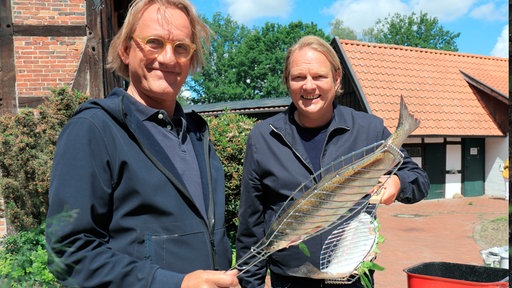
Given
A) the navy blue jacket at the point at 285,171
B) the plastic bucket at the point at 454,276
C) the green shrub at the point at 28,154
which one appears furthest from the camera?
the green shrub at the point at 28,154

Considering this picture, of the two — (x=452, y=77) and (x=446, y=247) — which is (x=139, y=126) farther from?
(x=452, y=77)

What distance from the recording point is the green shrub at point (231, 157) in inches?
275

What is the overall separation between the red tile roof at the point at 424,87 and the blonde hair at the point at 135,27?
14.7 meters

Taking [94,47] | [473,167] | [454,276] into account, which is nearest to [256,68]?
[473,167]

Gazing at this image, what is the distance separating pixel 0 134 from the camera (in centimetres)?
610

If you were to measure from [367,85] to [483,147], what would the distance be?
21.2ft

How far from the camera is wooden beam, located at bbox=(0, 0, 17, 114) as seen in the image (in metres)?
7.37

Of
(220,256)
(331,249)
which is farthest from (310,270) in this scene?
(220,256)

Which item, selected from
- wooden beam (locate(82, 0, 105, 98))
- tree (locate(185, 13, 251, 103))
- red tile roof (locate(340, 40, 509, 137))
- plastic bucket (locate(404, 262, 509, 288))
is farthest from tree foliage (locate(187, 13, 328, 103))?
plastic bucket (locate(404, 262, 509, 288))

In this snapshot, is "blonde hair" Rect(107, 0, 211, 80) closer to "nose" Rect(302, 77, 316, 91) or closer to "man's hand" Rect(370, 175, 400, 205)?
"nose" Rect(302, 77, 316, 91)

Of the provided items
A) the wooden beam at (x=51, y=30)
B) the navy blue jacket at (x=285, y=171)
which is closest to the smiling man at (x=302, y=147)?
the navy blue jacket at (x=285, y=171)

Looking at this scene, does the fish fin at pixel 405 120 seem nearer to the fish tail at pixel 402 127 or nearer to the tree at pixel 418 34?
the fish tail at pixel 402 127

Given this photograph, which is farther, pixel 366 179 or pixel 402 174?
pixel 402 174

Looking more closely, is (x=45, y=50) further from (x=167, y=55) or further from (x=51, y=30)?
(x=167, y=55)
